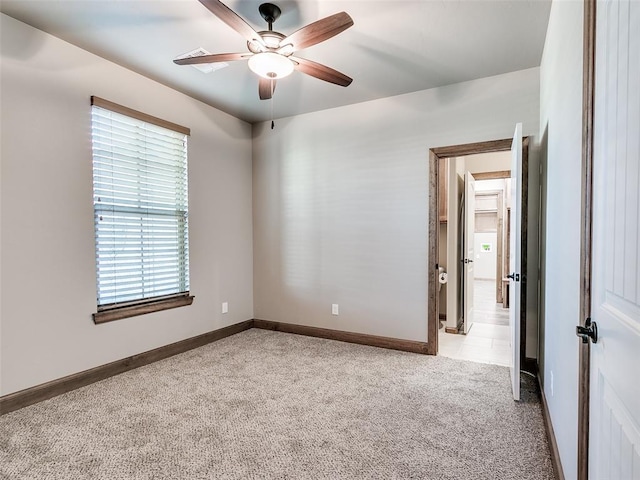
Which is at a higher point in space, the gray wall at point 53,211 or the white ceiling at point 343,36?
the white ceiling at point 343,36

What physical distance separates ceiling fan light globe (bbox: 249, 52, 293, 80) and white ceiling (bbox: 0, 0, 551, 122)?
317 mm

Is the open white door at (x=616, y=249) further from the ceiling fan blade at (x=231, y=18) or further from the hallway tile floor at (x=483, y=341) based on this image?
the hallway tile floor at (x=483, y=341)

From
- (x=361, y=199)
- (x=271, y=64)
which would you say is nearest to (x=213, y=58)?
(x=271, y=64)

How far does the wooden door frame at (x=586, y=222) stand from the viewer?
3.72 feet

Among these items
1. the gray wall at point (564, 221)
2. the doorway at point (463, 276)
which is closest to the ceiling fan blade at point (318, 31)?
the gray wall at point (564, 221)

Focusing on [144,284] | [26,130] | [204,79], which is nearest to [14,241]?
[26,130]

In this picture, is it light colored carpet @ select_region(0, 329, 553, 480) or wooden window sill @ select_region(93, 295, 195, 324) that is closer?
light colored carpet @ select_region(0, 329, 553, 480)

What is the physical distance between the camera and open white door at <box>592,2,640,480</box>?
0.79 m

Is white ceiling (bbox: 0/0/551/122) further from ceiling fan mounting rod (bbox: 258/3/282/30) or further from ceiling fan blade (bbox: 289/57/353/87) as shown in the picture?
ceiling fan blade (bbox: 289/57/353/87)

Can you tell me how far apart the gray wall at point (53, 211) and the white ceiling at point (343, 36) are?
0.19 meters

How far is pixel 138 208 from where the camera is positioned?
10.4 ft

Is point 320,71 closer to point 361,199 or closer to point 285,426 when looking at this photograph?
point 361,199

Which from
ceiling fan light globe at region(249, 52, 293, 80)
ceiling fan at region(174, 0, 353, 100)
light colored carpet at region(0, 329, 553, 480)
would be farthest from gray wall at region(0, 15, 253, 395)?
ceiling fan light globe at region(249, 52, 293, 80)

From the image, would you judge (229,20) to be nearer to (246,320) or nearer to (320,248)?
(320,248)
